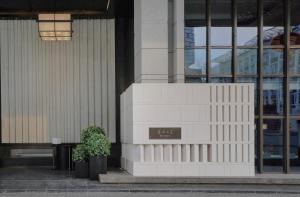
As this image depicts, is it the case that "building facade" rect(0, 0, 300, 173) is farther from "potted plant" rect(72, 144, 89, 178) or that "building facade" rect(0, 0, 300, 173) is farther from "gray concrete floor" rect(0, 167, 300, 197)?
"potted plant" rect(72, 144, 89, 178)

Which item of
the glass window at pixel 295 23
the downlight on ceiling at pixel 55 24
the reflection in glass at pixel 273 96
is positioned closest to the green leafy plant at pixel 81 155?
the downlight on ceiling at pixel 55 24

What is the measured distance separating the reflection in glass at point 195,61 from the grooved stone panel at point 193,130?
139 centimetres

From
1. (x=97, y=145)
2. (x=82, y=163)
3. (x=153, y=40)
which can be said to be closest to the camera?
(x=97, y=145)

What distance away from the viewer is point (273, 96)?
1589 centimetres

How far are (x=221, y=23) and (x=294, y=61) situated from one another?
2363 mm

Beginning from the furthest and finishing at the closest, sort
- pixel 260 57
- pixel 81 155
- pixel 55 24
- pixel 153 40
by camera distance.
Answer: pixel 55 24 → pixel 260 57 → pixel 81 155 → pixel 153 40

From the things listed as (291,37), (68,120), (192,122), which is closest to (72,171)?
(68,120)

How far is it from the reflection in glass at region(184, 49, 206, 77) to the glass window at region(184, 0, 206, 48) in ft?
0.65

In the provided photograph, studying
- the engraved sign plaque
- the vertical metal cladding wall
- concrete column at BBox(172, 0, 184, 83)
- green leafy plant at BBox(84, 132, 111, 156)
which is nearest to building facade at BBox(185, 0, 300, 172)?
concrete column at BBox(172, 0, 184, 83)

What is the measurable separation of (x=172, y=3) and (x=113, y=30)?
11.9ft

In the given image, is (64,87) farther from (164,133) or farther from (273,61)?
(273,61)

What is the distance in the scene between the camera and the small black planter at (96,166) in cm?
1500

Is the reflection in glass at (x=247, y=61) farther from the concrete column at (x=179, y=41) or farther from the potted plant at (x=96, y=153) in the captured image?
the potted plant at (x=96, y=153)

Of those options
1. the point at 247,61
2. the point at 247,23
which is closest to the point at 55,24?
the point at 247,23
